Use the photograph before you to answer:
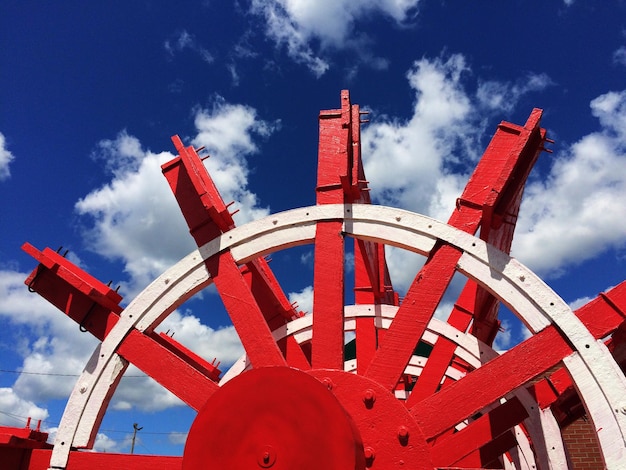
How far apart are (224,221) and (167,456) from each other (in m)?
2.31

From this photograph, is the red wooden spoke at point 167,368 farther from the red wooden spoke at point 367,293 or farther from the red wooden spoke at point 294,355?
the red wooden spoke at point 367,293

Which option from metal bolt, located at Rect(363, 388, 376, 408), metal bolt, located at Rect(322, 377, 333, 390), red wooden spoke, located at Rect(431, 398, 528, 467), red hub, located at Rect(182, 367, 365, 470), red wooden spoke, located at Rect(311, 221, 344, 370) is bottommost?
red hub, located at Rect(182, 367, 365, 470)

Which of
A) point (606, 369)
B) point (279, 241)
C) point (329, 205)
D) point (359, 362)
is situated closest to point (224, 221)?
point (279, 241)

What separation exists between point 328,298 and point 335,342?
42cm

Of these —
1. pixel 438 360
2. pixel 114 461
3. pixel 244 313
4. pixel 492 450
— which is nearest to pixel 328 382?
pixel 244 313

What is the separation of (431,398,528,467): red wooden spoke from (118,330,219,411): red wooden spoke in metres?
3.61

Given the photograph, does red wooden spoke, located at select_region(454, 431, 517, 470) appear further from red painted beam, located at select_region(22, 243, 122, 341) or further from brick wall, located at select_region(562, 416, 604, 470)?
brick wall, located at select_region(562, 416, 604, 470)

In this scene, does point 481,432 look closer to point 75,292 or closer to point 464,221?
point 464,221

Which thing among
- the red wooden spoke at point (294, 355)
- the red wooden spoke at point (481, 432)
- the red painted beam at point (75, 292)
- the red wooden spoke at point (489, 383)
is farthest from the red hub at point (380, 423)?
the red wooden spoke at point (294, 355)

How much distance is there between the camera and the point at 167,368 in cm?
561

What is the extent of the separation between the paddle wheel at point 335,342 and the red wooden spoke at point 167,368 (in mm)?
14

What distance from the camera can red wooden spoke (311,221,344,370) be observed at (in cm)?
522

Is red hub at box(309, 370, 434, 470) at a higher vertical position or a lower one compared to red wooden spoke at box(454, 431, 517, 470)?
lower

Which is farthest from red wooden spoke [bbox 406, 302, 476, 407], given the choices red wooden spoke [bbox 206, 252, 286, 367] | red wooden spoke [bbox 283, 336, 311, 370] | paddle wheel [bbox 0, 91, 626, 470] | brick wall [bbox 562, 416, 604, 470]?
brick wall [bbox 562, 416, 604, 470]
